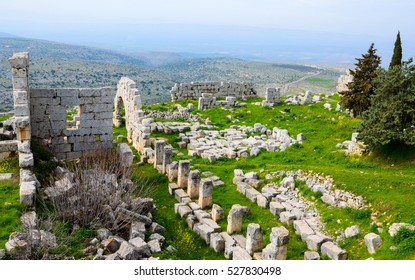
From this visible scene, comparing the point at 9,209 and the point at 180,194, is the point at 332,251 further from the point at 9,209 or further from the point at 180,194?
the point at 9,209

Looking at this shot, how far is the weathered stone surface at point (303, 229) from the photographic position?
12820 millimetres

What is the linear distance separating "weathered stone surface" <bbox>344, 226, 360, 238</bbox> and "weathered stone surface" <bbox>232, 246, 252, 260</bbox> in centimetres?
269

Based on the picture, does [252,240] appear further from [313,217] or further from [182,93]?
[182,93]

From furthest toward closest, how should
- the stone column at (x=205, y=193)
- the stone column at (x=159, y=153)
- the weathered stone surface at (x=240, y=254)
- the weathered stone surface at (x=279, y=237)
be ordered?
the stone column at (x=159, y=153) → the stone column at (x=205, y=193) → the weathered stone surface at (x=240, y=254) → the weathered stone surface at (x=279, y=237)

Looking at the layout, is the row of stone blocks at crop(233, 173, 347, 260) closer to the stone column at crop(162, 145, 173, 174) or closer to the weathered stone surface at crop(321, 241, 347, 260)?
the weathered stone surface at crop(321, 241, 347, 260)

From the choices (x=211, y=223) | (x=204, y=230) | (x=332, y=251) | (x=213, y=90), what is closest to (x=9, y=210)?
(x=204, y=230)

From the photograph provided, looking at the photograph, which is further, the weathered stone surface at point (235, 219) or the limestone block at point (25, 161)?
the limestone block at point (25, 161)

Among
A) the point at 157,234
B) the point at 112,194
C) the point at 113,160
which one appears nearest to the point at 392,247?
the point at 157,234

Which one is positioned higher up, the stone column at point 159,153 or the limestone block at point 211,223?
the stone column at point 159,153

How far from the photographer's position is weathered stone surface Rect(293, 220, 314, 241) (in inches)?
505

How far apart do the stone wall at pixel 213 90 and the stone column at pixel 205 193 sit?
64.6 ft

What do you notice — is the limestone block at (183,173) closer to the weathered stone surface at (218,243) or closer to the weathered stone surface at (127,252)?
the weathered stone surface at (218,243)

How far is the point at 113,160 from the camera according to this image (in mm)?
17562

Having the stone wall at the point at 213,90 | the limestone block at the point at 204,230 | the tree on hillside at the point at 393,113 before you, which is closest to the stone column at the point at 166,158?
the limestone block at the point at 204,230
